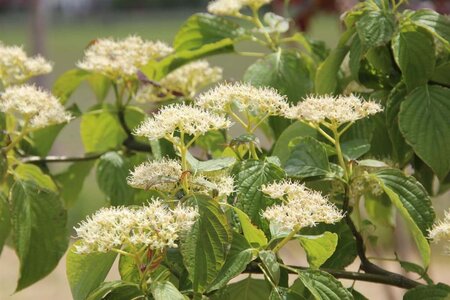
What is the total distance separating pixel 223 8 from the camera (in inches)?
57.3

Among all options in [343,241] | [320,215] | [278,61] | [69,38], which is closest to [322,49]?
[278,61]

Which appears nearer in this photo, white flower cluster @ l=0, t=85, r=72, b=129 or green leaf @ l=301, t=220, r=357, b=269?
green leaf @ l=301, t=220, r=357, b=269

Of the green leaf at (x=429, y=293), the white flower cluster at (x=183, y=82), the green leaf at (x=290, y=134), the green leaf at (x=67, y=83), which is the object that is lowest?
the green leaf at (x=67, y=83)

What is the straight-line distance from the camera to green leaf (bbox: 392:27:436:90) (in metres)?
1.22

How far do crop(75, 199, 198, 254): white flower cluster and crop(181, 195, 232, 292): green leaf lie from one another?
0.02m

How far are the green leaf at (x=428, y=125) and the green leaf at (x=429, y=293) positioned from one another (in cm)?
17

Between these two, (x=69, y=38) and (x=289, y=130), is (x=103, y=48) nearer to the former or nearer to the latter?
(x=289, y=130)

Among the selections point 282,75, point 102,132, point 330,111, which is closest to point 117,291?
point 330,111

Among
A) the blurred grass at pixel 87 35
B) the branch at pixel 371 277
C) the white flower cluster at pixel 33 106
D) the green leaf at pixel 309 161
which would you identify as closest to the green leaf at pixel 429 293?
the branch at pixel 371 277

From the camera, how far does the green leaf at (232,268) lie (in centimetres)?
93

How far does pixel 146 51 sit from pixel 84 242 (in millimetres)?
596

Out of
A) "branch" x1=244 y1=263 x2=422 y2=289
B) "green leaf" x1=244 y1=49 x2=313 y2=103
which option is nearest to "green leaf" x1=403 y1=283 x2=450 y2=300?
"branch" x1=244 y1=263 x2=422 y2=289

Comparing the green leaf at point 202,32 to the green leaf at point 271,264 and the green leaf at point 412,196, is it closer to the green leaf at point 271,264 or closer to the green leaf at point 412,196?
the green leaf at point 412,196

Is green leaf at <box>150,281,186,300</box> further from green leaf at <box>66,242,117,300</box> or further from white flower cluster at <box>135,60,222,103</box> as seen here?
white flower cluster at <box>135,60,222,103</box>
